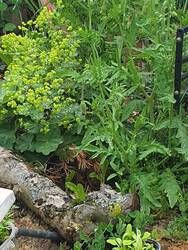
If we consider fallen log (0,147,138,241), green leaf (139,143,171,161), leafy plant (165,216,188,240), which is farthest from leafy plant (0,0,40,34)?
leafy plant (165,216,188,240)

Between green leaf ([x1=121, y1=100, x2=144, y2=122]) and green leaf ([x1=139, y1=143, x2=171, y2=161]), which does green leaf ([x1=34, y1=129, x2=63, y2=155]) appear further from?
green leaf ([x1=139, y1=143, x2=171, y2=161])

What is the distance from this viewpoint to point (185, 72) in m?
3.14

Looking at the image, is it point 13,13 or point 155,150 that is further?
point 13,13

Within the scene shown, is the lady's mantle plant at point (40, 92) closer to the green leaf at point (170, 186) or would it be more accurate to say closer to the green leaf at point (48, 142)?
the green leaf at point (48, 142)

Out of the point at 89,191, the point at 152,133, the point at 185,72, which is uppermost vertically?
the point at 185,72

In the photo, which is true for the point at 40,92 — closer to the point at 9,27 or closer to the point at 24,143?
the point at 24,143

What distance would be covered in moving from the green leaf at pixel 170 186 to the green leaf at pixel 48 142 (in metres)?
0.68

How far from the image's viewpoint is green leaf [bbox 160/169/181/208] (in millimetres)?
2876

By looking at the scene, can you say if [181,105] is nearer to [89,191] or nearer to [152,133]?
[152,133]

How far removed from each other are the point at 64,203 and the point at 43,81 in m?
0.77

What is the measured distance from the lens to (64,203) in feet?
10.0

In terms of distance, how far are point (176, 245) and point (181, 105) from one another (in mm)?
728

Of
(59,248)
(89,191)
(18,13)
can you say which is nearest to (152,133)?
(89,191)

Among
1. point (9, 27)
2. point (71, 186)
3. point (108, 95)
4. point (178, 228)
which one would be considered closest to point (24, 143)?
point (71, 186)
